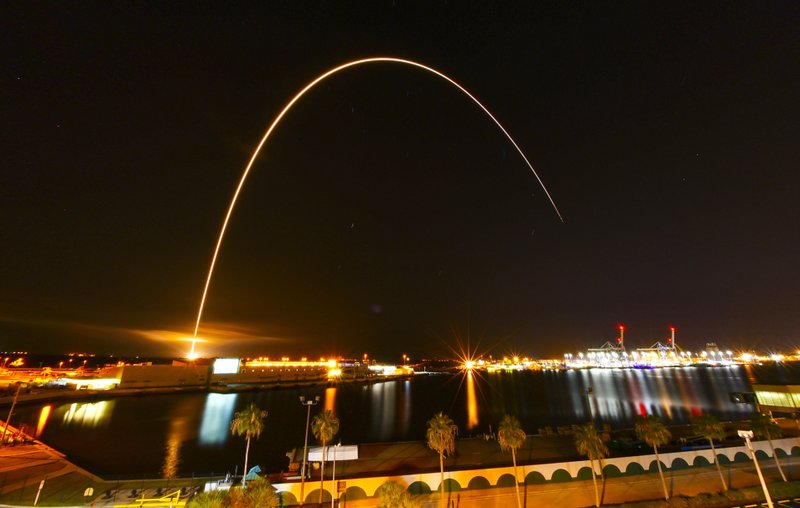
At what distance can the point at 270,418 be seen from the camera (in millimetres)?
77188

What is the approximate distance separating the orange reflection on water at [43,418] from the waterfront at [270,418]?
292 mm

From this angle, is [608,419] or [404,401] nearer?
[608,419]

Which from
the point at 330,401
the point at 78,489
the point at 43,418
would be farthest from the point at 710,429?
the point at 43,418

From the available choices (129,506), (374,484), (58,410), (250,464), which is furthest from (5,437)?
(58,410)

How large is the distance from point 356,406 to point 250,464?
54481mm

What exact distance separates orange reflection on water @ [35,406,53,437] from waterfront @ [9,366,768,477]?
29 cm

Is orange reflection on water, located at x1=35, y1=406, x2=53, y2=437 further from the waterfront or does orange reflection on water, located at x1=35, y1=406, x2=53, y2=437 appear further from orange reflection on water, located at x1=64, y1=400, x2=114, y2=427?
orange reflection on water, located at x1=64, y1=400, x2=114, y2=427

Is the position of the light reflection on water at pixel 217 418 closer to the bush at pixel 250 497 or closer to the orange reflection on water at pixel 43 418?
the orange reflection on water at pixel 43 418

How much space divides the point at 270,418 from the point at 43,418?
42746mm

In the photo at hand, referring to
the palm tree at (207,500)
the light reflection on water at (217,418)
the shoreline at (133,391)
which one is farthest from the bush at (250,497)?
the shoreline at (133,391)

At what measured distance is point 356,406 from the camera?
320ft

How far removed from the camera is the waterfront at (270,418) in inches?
1941

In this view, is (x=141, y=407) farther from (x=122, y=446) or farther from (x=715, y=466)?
(x=715, y=466)

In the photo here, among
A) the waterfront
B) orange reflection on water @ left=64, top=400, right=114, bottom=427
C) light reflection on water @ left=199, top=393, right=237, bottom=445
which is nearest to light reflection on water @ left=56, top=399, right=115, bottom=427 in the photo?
orange reflection on water @ left=64, top=400, right=114, bottom=427
